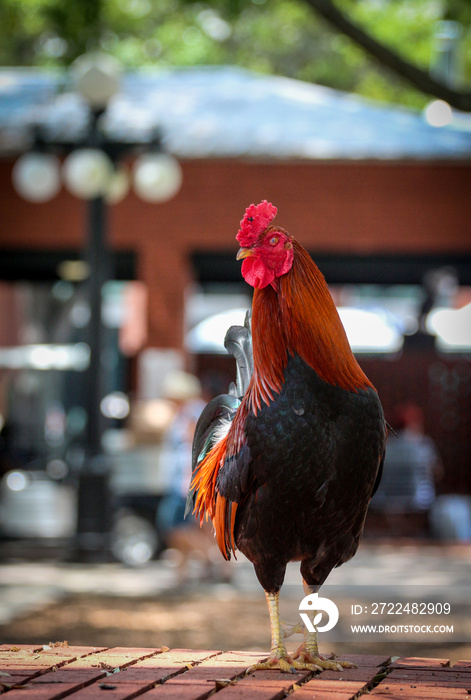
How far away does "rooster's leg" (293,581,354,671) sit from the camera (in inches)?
138

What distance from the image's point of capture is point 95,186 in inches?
405

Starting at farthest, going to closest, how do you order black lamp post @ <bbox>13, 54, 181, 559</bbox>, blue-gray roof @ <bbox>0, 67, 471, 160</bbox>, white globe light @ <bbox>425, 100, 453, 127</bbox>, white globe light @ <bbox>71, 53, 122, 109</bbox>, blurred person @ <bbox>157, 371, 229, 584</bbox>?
white globe light @ <bbox>425, 100, 453, 127</bbox>, blue-gray roof @ <bbox>0, 67, 471, 160</bbox>, black lamp post @ <bbox>13, 54, 181, 559</bbox>, white globe light @ <bbox>71, 53, 122, 109</bbox>, blurred person @ <bbox>157, 371, 229, 584</bbox>

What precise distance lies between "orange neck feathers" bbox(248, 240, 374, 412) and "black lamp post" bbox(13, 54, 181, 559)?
23.1 ft

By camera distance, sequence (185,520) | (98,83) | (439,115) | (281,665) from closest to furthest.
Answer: (281,665)
(185,520)
(98,83)
(439,115)

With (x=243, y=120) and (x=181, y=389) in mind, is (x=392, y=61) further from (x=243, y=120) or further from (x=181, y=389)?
(x=243, y=120)

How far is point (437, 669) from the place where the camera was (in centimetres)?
358

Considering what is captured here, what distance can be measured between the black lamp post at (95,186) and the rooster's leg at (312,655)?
6752mm

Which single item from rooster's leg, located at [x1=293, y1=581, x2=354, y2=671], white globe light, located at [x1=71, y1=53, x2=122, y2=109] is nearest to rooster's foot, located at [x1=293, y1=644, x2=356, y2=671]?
rooster's leg, located at [x1=293, y1=581, x2=354, y2=671]

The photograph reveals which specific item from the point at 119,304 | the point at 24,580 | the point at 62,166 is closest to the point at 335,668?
the point at 24,580

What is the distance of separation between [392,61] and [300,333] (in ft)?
19.7

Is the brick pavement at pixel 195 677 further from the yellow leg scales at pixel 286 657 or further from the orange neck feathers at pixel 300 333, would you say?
the orange neck feathers at pixel 300 333

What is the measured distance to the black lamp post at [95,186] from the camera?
10.1m

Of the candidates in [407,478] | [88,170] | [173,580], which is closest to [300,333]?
[173,580]

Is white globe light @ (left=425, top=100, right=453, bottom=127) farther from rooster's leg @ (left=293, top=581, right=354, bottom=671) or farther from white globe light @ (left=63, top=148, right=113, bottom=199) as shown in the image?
rooster's leg @ (left=293, top=581, right=354, bottom=671)
